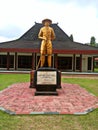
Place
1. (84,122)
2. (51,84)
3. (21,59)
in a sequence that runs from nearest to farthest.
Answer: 1. (84,122)
2. (51,84)
3. (21,59)

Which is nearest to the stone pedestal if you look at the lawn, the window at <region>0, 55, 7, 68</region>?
the lawn

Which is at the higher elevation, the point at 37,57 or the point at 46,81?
the point at 37,57

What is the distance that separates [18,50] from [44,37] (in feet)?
46.2

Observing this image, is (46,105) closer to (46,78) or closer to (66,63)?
(46,78)

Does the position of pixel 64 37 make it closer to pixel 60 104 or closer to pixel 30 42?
pixel 30 42

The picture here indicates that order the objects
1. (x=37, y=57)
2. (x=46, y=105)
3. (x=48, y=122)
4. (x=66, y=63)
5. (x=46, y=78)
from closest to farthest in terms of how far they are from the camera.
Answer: (x=48, y=122) → (x=46, y=105) → (x=46, y=78) → (x=37, y=57) → (x=66, y=63)

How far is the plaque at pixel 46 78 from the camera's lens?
10.2 metres

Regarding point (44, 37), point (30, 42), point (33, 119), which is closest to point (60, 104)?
point (33, 119)

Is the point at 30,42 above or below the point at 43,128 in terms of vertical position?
above

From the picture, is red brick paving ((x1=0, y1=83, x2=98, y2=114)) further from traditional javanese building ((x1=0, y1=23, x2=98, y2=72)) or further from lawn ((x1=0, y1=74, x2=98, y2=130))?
traditional javanese building ((x1=0, y1=23, x2=98, y2=72))

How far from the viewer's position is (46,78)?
10.2 m

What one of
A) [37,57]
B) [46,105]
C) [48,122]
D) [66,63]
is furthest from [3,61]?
[48,122]

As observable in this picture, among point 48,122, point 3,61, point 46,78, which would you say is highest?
point 3,61

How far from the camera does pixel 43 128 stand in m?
5.39
